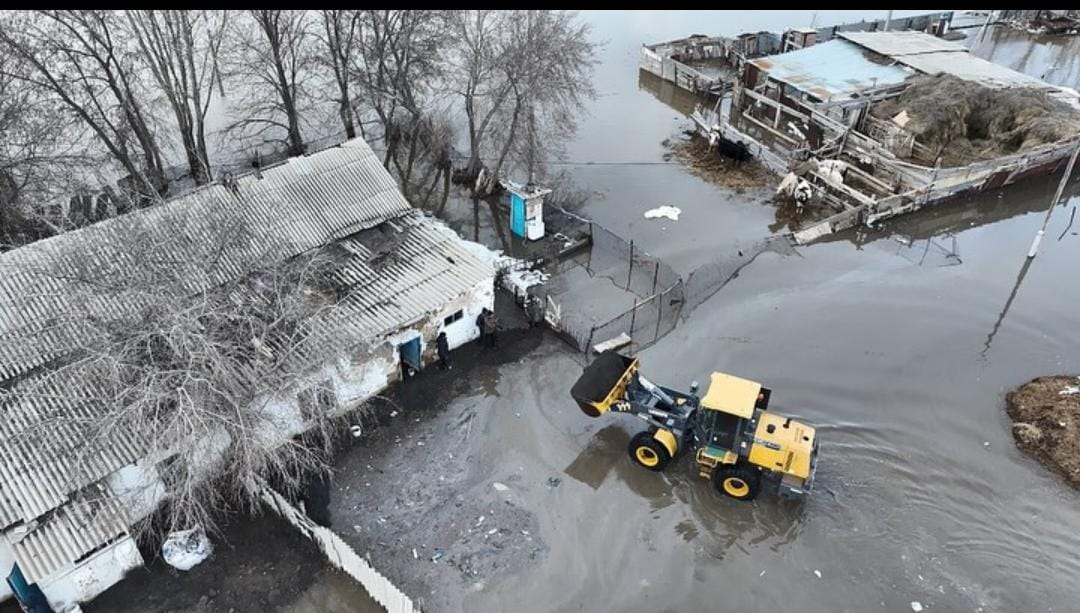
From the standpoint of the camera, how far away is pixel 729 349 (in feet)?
64.0

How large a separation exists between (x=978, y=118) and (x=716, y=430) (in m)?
21.4

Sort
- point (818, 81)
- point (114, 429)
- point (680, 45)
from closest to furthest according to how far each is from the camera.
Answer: point (114, 429)
point (818, 81)
point (680, 45)

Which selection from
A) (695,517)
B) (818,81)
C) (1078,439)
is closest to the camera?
(695,517)

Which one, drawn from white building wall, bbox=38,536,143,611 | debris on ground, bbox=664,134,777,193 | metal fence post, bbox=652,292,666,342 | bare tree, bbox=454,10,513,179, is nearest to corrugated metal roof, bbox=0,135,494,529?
white building wall, bbox=38,536,143,611

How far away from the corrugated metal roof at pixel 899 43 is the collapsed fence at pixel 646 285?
14.0m

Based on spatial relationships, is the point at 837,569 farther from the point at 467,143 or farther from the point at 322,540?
the point at 467,143

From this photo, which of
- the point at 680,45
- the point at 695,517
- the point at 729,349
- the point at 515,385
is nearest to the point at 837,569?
the point at 695,517

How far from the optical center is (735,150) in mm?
28281

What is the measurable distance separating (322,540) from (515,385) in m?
6.07

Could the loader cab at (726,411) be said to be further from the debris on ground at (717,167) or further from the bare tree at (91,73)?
the bare tree at (91,73)

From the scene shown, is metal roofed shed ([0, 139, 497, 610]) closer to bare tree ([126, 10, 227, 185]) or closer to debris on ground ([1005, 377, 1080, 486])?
bare tree ([126, 10, 227, 185])

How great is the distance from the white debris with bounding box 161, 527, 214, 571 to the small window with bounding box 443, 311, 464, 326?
→ 716 cm

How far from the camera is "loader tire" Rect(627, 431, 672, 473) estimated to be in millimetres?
15805

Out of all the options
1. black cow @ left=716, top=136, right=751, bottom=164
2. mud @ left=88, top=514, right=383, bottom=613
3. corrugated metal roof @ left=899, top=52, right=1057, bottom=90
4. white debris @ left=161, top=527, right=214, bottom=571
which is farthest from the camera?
corrugated metal roof @ left=899, top=52, right=1057, bottom=90
